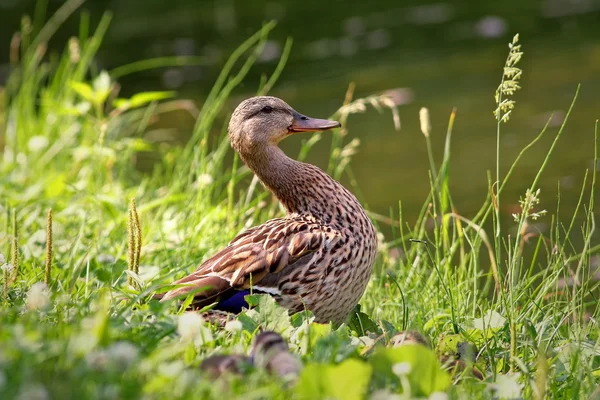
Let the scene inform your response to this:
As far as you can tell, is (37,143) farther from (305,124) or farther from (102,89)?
(305,124)

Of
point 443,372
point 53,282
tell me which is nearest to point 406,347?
point 443,372

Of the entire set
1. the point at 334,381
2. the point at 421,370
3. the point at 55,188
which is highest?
the point at 334,381

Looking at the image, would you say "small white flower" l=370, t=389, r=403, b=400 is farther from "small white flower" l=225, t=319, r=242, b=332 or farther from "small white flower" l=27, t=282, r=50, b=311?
"small white flower" l=27, t=282, r=50, b=311

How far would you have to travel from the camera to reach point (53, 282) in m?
3.47

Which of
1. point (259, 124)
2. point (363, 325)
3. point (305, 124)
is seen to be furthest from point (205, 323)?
point (305, 124)

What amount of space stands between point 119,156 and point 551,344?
3.58m

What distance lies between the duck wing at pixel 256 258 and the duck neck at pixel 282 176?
253 mm

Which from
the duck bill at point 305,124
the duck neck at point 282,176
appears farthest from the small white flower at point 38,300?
the duck bill at point 305,124

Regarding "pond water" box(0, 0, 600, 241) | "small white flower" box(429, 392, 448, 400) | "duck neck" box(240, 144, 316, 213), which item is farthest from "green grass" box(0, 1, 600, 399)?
"pond water" box(0, 0, 600, 241)

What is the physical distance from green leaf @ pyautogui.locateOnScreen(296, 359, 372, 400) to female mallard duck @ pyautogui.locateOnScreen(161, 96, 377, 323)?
1.02 meters

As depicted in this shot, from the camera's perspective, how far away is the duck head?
13.9 feet

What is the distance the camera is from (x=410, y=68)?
990 cm

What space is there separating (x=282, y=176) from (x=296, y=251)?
56 cm

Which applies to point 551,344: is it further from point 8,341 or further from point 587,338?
point 8,341
